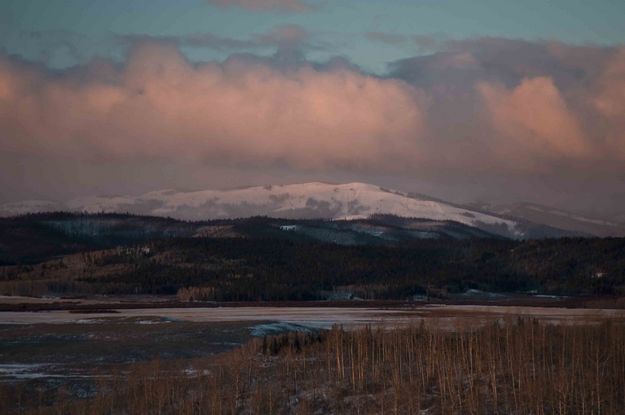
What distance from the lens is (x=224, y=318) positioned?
238ft

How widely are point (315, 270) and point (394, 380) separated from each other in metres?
109

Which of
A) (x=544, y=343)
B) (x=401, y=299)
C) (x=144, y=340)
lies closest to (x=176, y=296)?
(x=401, y=299)

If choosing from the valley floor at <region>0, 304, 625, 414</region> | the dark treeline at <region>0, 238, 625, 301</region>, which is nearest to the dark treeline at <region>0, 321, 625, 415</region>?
the valley floor at <region>0, 304, 625, 414</region>

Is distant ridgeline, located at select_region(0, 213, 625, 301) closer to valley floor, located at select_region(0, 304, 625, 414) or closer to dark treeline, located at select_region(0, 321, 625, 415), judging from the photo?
valley floor, located at select_region(0, 304, 625, 414)

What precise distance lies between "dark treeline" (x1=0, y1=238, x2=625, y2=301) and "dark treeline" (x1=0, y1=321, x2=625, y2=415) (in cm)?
7341

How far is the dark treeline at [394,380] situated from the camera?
108 feet

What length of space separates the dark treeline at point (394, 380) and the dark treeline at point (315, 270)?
2890 inches

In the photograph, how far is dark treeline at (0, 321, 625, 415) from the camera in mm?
32812

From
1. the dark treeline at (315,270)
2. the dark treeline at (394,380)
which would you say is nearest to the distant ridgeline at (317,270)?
the dark treeline at (315,270)

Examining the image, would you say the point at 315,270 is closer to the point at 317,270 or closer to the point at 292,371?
the point at 317,270

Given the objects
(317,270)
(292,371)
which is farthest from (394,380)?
(317,270)

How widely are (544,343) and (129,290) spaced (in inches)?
3633

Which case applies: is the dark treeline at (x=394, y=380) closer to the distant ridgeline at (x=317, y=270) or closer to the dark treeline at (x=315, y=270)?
the dark treeline at (x=315, y=270)

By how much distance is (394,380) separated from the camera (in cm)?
3562
